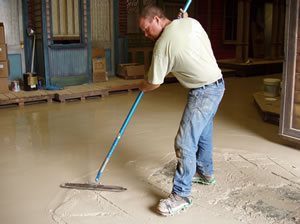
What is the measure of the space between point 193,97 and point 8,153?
2136 millimetres

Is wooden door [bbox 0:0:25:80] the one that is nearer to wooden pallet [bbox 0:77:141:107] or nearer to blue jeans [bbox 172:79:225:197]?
wooden pallet [bbox 0:77:141:107]

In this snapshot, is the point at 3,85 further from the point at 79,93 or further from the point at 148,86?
the point at 148,86

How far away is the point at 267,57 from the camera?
1093cm

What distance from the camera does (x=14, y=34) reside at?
7133mm

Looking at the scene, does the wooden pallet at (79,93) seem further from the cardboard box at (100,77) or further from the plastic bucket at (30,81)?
the cardboard box at (100,77)

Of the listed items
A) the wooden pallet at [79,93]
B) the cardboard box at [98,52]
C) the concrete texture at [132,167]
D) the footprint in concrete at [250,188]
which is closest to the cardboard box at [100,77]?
the cardboard box at [98,52]

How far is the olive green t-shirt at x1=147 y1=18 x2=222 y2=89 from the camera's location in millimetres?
2568

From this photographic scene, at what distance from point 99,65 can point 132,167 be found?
425cm

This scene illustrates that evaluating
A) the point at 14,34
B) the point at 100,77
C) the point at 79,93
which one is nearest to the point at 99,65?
the point at 100,77

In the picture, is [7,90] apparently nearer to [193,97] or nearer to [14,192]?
[14,192]

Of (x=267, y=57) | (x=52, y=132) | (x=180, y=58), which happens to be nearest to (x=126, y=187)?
(x=180, y=58)

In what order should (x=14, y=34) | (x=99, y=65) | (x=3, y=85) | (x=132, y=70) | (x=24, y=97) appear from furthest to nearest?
(x=132, y=70)
(x=99, y=65)
(x=14, y=34)
(x=3, y=85)
(x=24, y=97)

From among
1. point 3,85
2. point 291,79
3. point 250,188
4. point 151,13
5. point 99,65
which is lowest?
point 250,188

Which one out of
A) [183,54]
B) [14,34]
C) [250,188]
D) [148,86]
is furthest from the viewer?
[14,34]
